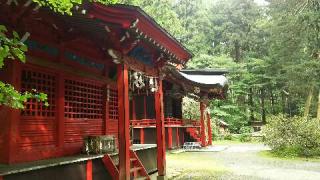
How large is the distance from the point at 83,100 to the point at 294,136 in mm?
14871

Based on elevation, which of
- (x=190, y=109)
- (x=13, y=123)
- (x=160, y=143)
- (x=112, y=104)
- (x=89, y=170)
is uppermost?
(x=190, y=109)

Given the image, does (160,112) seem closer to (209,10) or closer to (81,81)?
(81,81)

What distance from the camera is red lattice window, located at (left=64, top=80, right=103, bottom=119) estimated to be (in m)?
9.25

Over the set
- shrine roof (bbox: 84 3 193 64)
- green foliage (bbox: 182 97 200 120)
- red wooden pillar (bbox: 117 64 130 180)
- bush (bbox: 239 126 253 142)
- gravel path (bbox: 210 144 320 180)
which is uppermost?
shrine roof (bbox: 84 3 193 64)

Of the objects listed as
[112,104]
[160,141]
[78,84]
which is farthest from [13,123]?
[160,141]

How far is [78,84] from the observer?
31.7 ft

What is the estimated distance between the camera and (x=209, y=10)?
2359 inches

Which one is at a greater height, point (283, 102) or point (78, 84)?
point (283, 102)

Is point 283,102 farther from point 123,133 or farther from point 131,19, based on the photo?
point 131,19

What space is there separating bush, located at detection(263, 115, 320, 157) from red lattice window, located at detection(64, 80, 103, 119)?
13.8m

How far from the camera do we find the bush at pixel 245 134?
39.9m

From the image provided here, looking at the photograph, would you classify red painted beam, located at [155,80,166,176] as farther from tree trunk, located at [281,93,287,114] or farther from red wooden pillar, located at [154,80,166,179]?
tree trunk, located at [281,93,287,114]

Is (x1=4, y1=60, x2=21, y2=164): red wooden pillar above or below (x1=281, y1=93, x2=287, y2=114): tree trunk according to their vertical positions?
below

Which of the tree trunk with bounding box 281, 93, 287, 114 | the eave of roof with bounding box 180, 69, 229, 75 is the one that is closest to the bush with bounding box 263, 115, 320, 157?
the eave of roof with bounding box 180, 69, 229, 75
